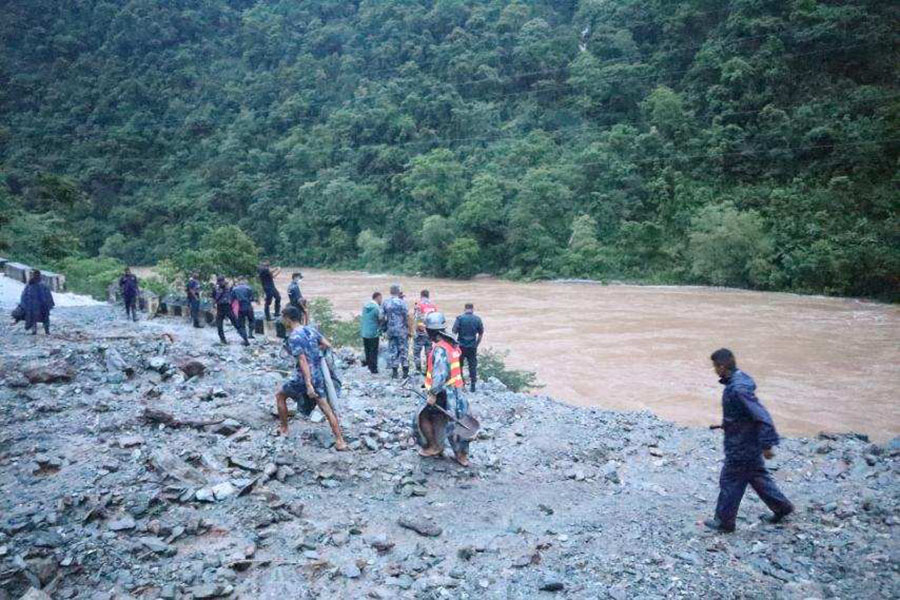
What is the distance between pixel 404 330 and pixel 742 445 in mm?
6084

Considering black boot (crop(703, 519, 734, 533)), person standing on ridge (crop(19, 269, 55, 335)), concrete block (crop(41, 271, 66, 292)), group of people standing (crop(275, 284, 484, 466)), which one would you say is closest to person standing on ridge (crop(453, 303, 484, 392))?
group of people standing (crop(275, 284, 484, 466))

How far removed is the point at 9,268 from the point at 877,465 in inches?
1038

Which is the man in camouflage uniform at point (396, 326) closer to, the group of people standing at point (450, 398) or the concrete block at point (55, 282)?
the group of people standing at point (450, 398)

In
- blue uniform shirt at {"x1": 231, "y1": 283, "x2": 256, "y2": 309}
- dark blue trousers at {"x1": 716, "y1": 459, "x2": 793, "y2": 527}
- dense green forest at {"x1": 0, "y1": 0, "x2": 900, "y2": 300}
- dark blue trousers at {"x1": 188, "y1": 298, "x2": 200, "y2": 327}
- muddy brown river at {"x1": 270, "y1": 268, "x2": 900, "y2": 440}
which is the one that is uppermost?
dense green forest at {"x1": 0, "y1": 0, "x2": 900, "y2": 300}

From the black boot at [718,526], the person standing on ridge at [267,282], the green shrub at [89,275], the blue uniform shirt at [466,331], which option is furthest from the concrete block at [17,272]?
the black boot at [718,526]

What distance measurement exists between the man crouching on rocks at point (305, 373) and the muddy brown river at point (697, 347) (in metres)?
7.46

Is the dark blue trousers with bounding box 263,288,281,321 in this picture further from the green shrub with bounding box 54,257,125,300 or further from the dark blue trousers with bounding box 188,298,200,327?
the green shrub with bounding box 54,257,125,300

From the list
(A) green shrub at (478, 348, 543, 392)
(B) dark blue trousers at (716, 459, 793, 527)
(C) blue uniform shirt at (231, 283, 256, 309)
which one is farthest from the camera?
(A) green shrub at (478, 348, 543, 392)

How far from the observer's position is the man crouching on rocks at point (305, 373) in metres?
5.85

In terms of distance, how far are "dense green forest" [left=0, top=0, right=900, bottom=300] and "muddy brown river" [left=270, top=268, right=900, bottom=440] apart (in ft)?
17.3

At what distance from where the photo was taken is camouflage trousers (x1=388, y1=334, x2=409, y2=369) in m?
9.95

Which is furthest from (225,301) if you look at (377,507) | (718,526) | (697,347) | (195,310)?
(697,347)

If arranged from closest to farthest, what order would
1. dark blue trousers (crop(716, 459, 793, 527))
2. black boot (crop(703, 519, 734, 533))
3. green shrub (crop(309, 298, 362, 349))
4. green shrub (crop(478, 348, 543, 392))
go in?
1. dark blue trousers (crop(716, 459, 793, 527))
2. black boot (crop(703, 519, 734, 533))
3. green shrub (crop(478, 348, 543, 392))
4. green shrub (crop(309, 298, 362, 349))

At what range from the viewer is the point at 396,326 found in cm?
985
